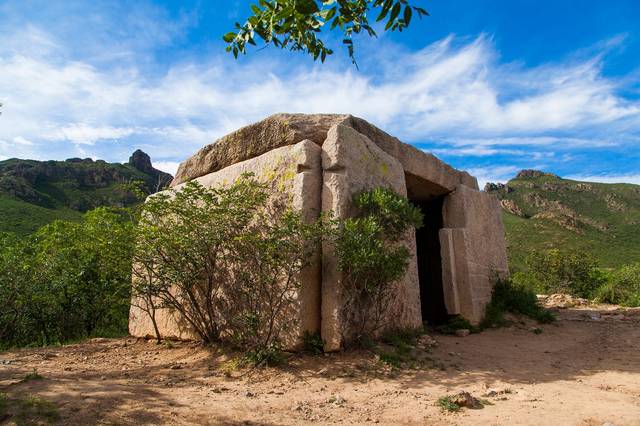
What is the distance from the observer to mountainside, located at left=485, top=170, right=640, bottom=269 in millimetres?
26375

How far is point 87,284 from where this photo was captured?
807 cm

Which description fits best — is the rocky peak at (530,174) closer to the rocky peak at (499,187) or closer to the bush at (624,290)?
the rocky peak at (499,187)

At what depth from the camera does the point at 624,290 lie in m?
10.4

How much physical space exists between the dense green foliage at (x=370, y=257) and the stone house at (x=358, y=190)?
17cm

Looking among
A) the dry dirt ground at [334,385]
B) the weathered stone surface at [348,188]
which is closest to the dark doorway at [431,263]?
the dry dirt ground at [334,385]

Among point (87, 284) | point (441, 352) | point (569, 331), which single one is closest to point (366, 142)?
point (441, 352)

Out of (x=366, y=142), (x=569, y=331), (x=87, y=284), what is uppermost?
(x=366, y=142)

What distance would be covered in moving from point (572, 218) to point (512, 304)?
28783 millimetres

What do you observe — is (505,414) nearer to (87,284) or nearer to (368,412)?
(368,412)

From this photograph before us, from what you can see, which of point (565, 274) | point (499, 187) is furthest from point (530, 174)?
point (565, 274)

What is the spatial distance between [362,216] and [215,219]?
1593 millimetres

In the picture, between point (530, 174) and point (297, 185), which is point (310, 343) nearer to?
point (297, 185)

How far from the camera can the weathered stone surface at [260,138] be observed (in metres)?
5.12

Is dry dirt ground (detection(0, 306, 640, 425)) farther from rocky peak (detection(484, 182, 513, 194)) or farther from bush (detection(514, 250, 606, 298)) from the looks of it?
rocky peak (detection(484, 182, 513, 194))
